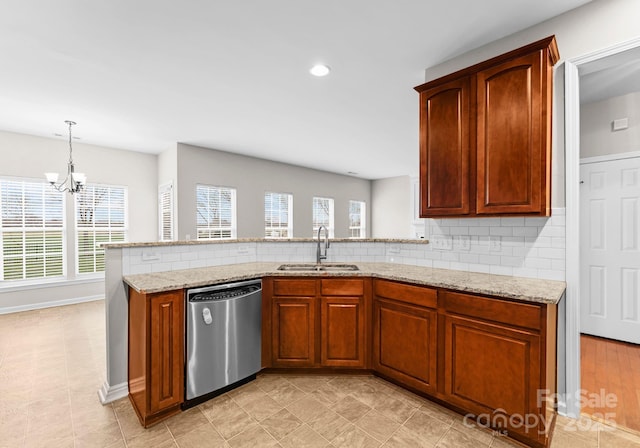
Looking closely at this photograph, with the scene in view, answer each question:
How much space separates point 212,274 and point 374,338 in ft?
4.73

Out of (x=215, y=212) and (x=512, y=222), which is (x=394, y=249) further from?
(x=215, y=212)

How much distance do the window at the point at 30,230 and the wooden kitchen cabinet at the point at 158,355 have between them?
14.0 feet

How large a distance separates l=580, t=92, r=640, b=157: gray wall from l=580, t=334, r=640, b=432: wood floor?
2041mm

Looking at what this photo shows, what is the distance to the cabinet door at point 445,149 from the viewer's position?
2.26 m

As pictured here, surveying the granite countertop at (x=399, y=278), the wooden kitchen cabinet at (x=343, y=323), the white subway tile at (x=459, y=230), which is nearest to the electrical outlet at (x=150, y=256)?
the granite countertop at (x=399, y=278)

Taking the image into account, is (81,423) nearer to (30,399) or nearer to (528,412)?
(30,399)

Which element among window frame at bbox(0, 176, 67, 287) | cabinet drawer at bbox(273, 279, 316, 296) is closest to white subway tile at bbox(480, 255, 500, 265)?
cabinet drawer at bbox(273, 279, 316, 296)

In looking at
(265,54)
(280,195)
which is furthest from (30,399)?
(280,195)

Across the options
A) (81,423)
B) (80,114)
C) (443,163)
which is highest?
(80,114)

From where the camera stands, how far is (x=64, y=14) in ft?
6.75

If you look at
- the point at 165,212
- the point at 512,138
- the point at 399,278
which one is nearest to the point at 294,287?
the point at 399,278

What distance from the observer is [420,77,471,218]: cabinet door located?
2260mm

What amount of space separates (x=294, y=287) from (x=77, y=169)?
508cm

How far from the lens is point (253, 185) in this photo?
6.35 metres
